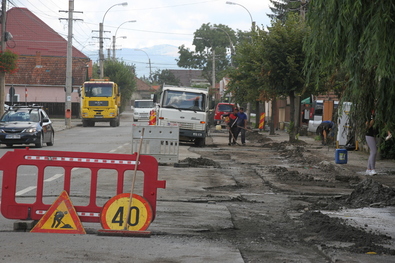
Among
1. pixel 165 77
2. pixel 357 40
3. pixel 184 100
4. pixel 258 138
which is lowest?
pixel 258 138

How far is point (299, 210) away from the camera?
404 inches

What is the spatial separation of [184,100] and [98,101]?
68.5 ft

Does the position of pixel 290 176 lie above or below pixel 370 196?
below

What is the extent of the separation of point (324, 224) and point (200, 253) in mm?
2398

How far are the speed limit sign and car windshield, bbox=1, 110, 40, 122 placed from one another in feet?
59.0

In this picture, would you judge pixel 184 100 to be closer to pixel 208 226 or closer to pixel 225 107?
pixel 208 226

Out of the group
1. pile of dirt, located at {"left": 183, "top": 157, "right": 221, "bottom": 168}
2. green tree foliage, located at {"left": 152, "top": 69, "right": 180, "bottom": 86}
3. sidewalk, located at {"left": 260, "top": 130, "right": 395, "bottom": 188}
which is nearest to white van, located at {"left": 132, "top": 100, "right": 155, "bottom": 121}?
sidewalk, located at {"left": 260, "top": 130, "right": 395, "bottom": 188}

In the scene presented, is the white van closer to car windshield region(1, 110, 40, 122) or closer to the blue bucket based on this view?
car windshield region(1, 110, 40, 122)

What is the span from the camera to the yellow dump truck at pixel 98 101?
158ft

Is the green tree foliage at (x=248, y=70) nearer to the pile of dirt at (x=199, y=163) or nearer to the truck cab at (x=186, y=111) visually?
the truck cab at (x=186, y=111)

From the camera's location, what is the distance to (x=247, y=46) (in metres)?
32.6

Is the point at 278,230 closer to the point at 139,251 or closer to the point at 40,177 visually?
the point at 139,251

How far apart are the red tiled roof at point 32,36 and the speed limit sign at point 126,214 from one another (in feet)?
229

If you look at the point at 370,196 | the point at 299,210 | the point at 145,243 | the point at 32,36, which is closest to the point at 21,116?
the point at 370,196
